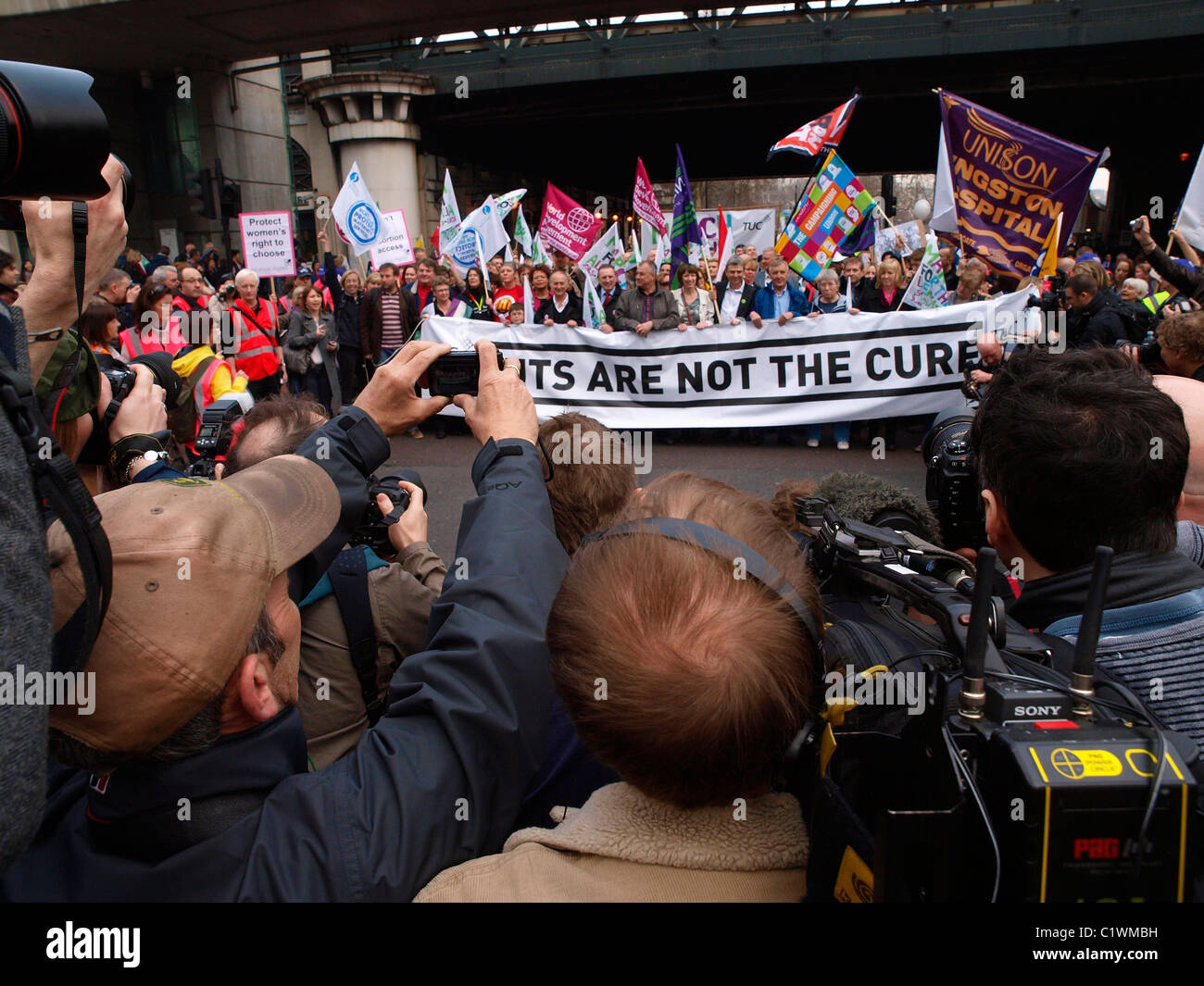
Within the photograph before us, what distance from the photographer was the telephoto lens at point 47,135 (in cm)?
106

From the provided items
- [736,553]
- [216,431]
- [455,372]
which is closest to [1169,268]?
[455,372]

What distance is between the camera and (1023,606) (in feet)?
5.16

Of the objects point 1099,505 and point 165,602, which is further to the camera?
point 1099,505

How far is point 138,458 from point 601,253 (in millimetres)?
10064

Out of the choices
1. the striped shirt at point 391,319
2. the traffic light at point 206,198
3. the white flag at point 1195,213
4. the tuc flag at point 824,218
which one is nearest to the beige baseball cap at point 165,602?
the white flag at point 1195,213

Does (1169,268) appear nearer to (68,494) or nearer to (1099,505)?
(1099,505)

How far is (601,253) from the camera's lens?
461 inches

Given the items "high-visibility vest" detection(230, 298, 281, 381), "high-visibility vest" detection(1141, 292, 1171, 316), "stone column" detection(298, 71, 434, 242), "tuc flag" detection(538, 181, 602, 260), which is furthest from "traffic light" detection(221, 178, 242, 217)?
"high-visibility vest" detection(1141, 292, 1171, 316)

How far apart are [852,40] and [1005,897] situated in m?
20.6

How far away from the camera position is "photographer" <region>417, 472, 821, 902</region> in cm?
99

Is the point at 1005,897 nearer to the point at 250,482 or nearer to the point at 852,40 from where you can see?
the point at 250,482

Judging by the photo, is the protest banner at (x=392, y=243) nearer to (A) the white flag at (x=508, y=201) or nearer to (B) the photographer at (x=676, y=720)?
(A) the white flag at (x=508, y=201)

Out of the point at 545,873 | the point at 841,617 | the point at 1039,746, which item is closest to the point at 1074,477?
the point at 841,617

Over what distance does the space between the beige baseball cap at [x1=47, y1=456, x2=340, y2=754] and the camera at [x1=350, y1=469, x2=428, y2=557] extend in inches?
48.2
